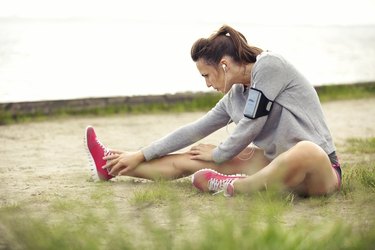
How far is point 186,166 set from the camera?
3.91 meters

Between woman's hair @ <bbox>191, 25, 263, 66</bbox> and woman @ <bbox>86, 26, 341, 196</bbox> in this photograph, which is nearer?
woman @ <bbox>86, 26, 341, 196</bbox>

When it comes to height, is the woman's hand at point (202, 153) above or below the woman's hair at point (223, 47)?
below

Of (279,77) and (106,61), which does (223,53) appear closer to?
(279,77)

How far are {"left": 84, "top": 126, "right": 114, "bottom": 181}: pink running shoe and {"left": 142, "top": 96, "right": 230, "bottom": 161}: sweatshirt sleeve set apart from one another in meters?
0.26

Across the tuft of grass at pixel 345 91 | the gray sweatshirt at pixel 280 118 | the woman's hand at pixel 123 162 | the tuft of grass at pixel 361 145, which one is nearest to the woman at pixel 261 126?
the gray sweatshirt at pixel 280 118

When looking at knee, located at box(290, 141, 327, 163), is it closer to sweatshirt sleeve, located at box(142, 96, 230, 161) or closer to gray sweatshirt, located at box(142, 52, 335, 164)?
gray sweatshirt, located at box(142, 52, 335, 164)

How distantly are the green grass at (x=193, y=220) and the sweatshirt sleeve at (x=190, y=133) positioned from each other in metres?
0.19

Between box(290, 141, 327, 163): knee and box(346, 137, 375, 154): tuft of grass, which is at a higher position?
box(290, 141, 327, 163): knee

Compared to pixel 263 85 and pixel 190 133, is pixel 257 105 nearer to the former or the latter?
pixel 263 85

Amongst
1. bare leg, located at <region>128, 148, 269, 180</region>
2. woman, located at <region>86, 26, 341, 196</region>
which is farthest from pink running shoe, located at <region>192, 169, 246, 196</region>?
bare leg, located at <region>128, 148, 269, 180</region>

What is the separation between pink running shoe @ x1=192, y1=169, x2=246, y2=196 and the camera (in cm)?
347

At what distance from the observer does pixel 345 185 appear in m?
3.58

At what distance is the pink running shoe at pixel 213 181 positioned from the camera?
3.47 metres

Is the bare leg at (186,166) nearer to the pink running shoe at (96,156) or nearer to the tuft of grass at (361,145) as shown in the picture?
the pink running shoe at (96,156)
